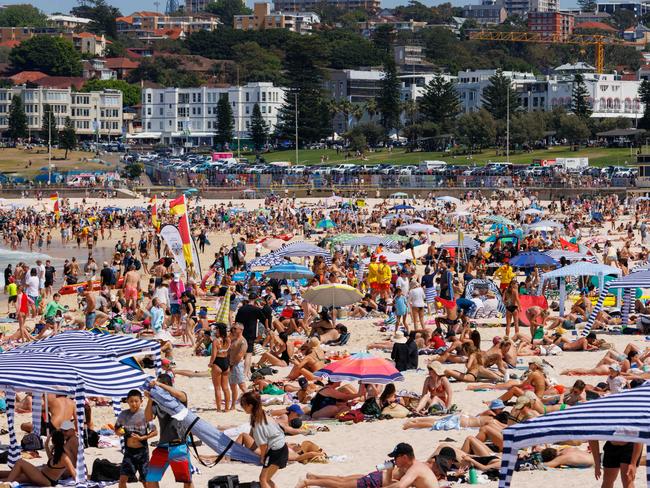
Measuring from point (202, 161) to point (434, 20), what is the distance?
115 m

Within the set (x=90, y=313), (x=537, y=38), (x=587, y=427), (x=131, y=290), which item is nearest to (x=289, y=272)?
(x=131, y=290)

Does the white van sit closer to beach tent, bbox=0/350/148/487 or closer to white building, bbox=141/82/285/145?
white building, bbox=141/82/285/145

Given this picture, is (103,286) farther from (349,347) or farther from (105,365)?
(105,365)

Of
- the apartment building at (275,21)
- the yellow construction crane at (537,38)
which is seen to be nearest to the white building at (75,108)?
the yellow construction crane at (537,38)

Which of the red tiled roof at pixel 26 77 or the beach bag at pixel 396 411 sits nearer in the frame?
the beach bag at pixel 396 411

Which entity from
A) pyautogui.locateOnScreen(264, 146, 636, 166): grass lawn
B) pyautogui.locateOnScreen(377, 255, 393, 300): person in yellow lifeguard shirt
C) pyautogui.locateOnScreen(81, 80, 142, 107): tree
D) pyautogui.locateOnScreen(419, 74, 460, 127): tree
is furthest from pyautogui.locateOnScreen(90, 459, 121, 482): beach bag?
pyautogui.locateOnScreen(81, 80, 142, 107): tree

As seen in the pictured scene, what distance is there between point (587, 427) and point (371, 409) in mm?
4938

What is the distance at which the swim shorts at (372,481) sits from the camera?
911 cm

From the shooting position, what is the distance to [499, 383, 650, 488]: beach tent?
24.3ft

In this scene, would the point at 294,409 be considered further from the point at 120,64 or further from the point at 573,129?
the point at 120,64

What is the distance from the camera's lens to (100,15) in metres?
176

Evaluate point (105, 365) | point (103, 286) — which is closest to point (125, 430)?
point (105, 365)

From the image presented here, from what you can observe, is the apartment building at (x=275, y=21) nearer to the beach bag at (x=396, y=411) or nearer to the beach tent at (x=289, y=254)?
the beach tent at (x=289, y=254)

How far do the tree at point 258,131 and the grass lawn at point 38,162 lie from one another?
12.2 meters
